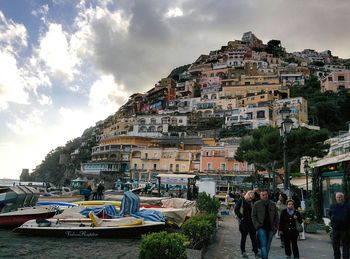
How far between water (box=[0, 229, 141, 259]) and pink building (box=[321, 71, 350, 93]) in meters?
94.2

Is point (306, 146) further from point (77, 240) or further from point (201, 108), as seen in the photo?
point (201, 108)

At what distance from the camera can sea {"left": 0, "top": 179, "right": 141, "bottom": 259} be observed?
497 inches

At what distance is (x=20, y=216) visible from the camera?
19.2m

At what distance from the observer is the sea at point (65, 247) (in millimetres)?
12633

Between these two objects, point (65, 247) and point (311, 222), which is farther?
point (311, 222)

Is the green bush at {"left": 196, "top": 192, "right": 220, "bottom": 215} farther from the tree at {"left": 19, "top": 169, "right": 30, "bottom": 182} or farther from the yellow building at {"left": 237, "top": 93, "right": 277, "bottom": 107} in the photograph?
the tree at {"left": 19, "top": 169, "right": 30, "bottom": 182}

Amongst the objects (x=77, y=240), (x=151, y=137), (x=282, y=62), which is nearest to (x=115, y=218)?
(x=77, y=240)

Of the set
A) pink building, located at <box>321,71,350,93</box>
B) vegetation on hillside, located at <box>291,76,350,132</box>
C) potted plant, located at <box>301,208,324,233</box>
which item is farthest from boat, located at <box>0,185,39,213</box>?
pink building, located at <box>321,71,350,93</box>

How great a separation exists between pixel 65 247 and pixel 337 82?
97716 mm

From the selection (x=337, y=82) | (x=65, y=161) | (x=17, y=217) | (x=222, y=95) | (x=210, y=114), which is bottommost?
(x=17, y=217)

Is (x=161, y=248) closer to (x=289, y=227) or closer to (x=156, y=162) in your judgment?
(x=289, y=227)

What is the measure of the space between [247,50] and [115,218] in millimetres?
130095

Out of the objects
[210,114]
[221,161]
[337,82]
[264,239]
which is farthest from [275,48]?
[264,239]

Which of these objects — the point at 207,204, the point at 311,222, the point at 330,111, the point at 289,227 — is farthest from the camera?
the point at 330,111
